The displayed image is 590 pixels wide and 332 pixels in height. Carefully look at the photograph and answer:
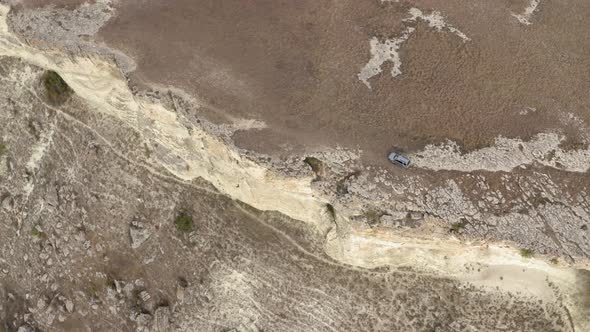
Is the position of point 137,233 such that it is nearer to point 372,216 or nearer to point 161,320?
point 161,320

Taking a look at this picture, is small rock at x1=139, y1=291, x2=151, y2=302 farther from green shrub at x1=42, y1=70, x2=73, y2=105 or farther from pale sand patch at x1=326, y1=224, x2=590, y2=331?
green shrub at x1=42, y1=70, x2=73, y2=105

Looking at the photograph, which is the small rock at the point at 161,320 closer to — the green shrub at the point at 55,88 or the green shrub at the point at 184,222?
the green shrub at the point at 184,222

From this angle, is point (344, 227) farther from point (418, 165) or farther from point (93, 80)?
point (93, 80)

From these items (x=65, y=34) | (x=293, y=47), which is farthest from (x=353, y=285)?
(x=65, y=34)

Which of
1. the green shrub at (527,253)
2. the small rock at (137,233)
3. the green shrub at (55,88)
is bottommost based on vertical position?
the small rock at (137,233)

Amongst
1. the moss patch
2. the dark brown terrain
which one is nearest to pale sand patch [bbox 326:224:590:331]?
the moss patch

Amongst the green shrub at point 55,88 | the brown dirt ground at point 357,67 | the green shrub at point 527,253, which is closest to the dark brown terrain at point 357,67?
the brown dirt ground at point 357,67
